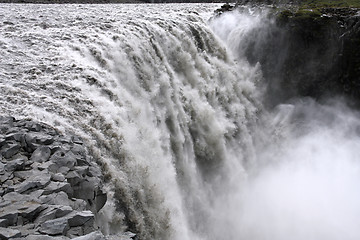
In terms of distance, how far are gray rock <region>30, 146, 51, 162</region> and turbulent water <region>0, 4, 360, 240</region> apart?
153 cm

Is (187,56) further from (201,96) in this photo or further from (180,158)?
(180,158)

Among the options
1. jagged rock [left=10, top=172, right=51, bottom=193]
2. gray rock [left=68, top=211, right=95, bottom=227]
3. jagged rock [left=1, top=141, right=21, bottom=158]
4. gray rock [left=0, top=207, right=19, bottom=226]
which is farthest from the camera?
jagged rock [left=1, top=141, right=21, bottom=158]

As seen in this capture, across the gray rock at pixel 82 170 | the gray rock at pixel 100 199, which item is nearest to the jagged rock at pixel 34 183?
the gray rock at pixel 82 170

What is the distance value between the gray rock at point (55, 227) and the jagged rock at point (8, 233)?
1.34ft

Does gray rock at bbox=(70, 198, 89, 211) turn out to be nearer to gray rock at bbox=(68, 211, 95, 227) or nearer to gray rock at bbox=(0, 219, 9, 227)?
gray rock at bbox=(68, 211, 95, 227)

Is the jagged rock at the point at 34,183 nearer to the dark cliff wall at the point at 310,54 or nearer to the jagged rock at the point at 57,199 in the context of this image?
the jagged rock at the point at 57,199

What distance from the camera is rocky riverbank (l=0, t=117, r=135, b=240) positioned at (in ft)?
19.2

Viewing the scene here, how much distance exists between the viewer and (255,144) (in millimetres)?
22047

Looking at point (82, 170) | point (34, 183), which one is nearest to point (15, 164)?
point (34, 183)

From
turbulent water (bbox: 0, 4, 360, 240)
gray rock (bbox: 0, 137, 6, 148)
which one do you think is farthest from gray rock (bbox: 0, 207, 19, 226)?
turbulent water (bbox: 0, 4, 360, 240)

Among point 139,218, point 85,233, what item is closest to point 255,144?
point 139,218

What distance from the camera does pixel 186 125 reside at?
16.4 meters

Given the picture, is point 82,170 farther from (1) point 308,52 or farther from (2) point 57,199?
(1) point 308,52

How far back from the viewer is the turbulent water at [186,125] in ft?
34.9
